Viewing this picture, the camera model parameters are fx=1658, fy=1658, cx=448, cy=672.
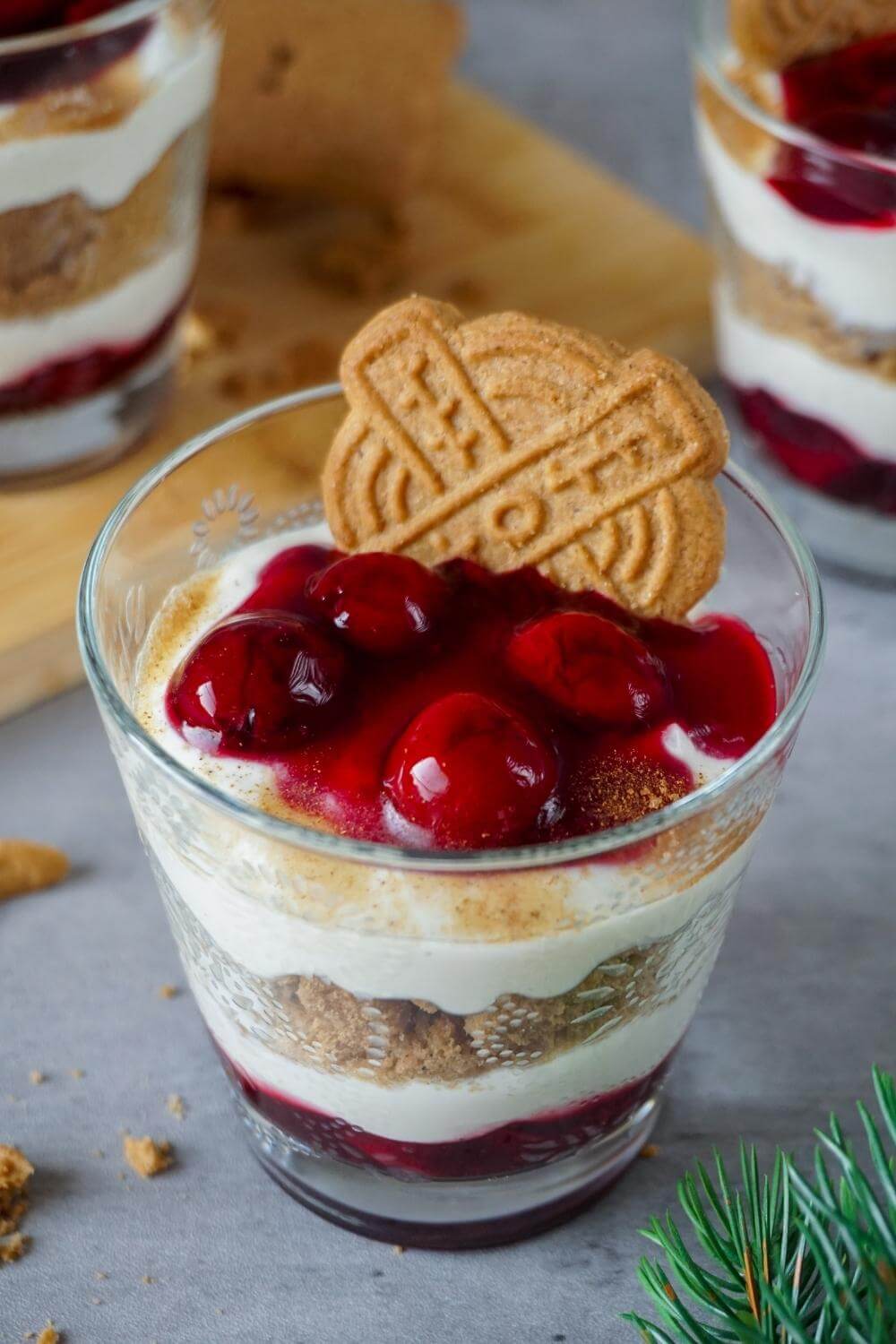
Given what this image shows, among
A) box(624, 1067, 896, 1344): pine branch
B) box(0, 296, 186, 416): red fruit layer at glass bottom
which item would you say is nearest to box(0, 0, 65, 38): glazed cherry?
box(0, 296, 186, 416): red fruit layer at glass bottom

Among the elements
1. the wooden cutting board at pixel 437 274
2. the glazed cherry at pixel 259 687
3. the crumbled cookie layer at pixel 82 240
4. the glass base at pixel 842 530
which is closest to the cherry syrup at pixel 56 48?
the crumbled cookie layer at pixel 82 240

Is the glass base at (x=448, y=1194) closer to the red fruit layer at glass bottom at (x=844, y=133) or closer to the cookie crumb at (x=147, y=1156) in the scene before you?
the cookie crumb at (x=147, y=1156)

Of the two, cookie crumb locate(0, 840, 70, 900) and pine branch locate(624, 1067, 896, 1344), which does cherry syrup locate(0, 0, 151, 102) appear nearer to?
cookie crumb locate(0, 840, 70, 900)

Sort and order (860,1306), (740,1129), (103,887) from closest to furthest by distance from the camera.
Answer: (860,1306)
(740,1129)
(103,887)

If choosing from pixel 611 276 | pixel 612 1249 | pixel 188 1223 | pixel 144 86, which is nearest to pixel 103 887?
pixel 188 1223

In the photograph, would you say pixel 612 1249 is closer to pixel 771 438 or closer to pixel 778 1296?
pixel 778 1296
